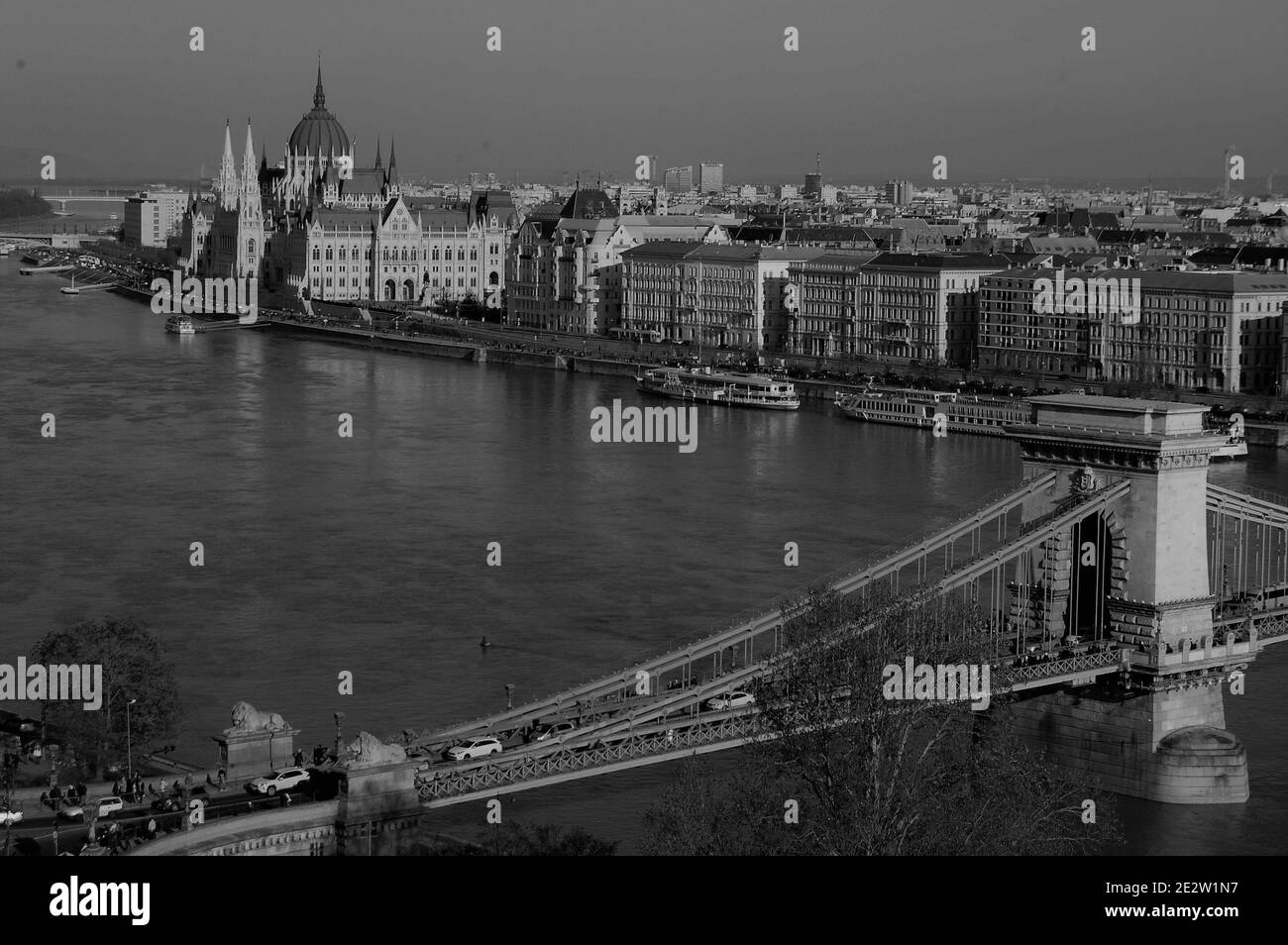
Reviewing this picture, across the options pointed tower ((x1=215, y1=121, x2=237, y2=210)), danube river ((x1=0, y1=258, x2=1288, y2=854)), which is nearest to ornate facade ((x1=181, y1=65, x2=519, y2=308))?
pointed tower ((x1=215, y1=121, x2=237, y2=210))

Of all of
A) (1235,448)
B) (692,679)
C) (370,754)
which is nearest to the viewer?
(370,754)

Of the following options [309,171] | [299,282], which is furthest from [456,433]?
[309,171]

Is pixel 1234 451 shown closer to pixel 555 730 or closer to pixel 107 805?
pixel 555 730

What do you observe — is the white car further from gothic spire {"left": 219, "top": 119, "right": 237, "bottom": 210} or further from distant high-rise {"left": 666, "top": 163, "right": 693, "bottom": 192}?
distant high-rise {"left": 666, "top": 163, "right": 693, "bottom": 192}

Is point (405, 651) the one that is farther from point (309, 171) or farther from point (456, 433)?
point (309, 171)

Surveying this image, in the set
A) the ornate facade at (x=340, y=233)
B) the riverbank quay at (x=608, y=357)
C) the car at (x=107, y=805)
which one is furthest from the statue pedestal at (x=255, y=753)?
the ornate facade at (x=340, y=233)

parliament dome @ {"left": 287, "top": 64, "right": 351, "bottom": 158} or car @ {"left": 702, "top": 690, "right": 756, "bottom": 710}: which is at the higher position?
parliament dome @ {"left": 287, "top": 64, "right": 351, "bottom": 158}

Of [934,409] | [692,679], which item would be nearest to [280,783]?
[692,679]

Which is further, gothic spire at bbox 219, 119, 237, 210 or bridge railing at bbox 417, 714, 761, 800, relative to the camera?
gothic spire at bbox 219, 119, 237, 210
